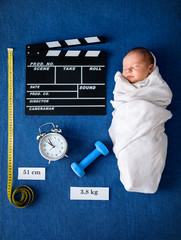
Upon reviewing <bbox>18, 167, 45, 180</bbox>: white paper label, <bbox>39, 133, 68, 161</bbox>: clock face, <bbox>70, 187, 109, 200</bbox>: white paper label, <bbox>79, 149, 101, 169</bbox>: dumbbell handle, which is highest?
<bbox>39, 133, 68, 161</bbox>: clock face

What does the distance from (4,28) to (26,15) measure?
0.18m

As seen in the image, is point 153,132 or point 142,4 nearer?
point 153,132

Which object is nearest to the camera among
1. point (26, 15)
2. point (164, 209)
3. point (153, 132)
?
point (153, 132)

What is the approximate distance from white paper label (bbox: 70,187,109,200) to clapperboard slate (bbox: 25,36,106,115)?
51cm

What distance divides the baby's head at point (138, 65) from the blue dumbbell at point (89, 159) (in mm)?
461

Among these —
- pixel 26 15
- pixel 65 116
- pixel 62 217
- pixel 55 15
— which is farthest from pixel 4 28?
pixel 62 217

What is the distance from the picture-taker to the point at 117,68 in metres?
1.28

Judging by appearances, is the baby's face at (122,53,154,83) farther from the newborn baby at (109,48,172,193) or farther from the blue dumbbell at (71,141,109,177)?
the blue dumbbell at (71,141,109,177)

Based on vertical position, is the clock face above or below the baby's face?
below

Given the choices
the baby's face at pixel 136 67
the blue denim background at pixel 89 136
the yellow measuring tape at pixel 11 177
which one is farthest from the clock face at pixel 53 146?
the baby's face at pixel 136 67

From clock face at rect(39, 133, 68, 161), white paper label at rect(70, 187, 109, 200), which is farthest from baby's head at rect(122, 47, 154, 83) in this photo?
white paper label at rect(70, 187, 109, 200)

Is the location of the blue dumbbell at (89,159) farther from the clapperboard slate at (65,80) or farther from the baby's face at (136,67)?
the baby's face at (136,67)

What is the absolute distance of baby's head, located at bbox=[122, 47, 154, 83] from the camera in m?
1.14

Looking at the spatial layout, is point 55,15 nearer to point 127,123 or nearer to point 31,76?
point 31,76
